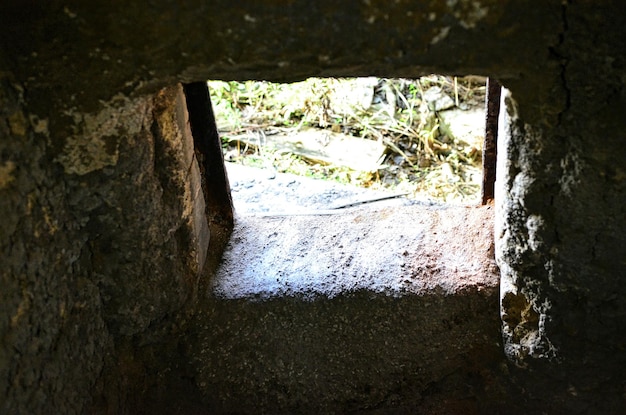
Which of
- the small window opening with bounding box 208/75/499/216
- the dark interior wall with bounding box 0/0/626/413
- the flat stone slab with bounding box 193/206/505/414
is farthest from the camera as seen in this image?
the small window opening with bounding box 208/75/499/216

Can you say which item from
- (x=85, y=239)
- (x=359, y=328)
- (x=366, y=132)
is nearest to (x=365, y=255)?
(x=359, y=328)

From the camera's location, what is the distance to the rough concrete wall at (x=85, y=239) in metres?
1.09

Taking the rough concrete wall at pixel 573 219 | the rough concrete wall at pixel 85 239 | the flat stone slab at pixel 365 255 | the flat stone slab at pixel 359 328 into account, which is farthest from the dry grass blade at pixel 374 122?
the rough concrete wall at pixel 85 239

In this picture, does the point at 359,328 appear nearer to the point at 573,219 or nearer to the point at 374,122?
the point at 573,219

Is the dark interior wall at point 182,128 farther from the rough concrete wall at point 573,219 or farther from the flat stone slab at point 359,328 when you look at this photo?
the flat stone slab at point 359,328

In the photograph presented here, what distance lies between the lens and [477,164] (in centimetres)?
317

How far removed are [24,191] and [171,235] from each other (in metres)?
0.36

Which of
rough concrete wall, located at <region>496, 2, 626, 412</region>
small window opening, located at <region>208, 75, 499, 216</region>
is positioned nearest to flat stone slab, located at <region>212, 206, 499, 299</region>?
rough concrete wall, located at <region>496, 2, 626, 412</region>

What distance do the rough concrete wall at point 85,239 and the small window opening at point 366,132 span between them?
1466 millimetres

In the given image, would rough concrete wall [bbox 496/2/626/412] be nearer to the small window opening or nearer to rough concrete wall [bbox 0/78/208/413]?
rough concrete wall [bbox 0/78/208/413]

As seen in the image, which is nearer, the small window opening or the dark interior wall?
the dark interior wall

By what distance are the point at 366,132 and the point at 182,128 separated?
6.53 ft

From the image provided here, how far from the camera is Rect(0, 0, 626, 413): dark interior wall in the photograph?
3.43 ft

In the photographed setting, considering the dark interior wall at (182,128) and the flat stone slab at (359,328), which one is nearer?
the dark interior wall at (182,128)
